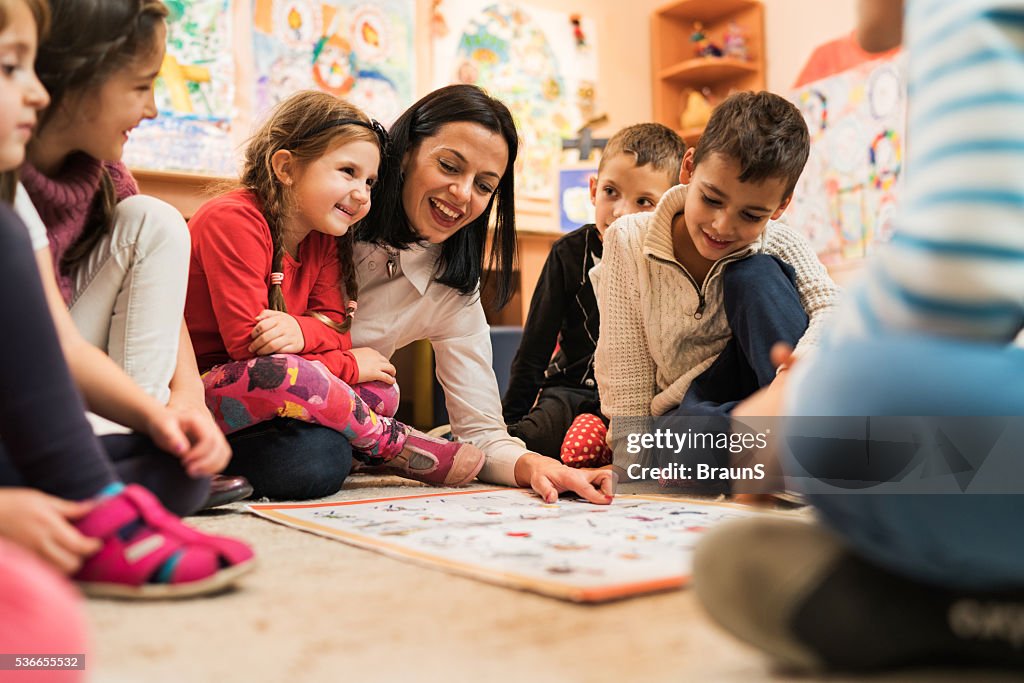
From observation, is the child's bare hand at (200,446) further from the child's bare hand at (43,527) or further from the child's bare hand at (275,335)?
the child's bare hand at (275,335)

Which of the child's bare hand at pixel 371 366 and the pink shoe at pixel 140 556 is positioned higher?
the child's bare hand at pixel 371 366

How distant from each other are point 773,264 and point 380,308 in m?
0.60

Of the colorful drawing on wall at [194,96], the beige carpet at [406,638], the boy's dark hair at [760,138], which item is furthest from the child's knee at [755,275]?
the colorful drawing on wall at [194,96]

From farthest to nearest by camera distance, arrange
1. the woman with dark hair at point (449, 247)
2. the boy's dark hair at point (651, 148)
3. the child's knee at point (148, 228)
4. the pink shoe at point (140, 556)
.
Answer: the boy's dark hair at point (651, 148), the woman with dark hair at point (449, 247), the child's knee at point (148, 228), the pink shoe at point (140, 556)

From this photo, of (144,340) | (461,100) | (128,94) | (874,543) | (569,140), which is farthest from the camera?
(569,140)

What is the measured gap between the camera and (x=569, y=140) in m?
3.04

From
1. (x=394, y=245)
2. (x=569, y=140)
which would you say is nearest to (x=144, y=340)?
(x=394, y=245)

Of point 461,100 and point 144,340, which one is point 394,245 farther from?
point 144,340

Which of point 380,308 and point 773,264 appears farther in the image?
point 380,308

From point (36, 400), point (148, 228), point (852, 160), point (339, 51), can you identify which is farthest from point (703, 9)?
point (36, 400)

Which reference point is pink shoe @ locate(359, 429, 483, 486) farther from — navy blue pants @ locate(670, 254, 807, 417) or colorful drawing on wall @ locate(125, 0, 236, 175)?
colorful drawing on wall @ locate(125, 0, 236, 175)

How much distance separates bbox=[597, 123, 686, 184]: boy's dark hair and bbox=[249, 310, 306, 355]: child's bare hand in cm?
93

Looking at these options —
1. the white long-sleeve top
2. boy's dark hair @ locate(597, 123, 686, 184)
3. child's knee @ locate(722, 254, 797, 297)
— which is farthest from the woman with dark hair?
boy's dark hair @ locate(597, 123, 686, 184)

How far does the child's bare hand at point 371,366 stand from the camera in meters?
1.28
